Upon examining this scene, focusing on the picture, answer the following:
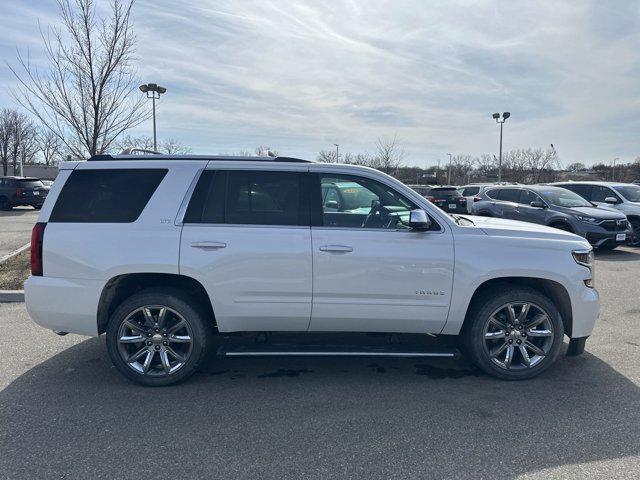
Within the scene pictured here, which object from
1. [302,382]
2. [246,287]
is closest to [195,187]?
[246,287]

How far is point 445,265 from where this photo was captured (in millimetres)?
3982

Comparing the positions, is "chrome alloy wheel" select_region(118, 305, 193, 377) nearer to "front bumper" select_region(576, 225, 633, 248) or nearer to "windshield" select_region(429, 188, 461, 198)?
"front bumper" select_region(576, 225, 633, 248)

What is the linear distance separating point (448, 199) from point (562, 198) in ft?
26.5

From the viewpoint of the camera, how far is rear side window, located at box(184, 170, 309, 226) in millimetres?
4043

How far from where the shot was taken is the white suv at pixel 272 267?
3943 mm

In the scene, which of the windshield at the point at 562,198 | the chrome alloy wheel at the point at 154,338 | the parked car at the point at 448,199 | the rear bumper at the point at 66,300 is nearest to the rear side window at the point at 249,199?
the chrome alloy wheel at the point at 154,338

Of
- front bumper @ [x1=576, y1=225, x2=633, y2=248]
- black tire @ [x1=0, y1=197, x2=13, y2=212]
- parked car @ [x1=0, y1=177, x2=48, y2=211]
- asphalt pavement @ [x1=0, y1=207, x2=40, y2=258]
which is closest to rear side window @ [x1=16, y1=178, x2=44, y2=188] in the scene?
parked car @ [x1=0, y1=177, x2=48, y2=211]

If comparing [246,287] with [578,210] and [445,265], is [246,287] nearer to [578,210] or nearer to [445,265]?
[445,265]

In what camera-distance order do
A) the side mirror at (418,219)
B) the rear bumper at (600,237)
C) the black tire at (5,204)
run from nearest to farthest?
the side mirror at (418,219)
the rear bumper at (600,237)
the black tire at (5,204)

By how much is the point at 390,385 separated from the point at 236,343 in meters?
1.42

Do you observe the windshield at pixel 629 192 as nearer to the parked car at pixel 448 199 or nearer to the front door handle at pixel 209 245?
the parked car at pixel 448 199

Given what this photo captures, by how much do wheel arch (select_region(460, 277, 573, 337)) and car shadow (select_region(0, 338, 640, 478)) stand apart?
1.73 ft

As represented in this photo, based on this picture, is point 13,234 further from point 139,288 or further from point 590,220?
point 590,220

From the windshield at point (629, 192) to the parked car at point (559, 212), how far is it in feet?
5.44
